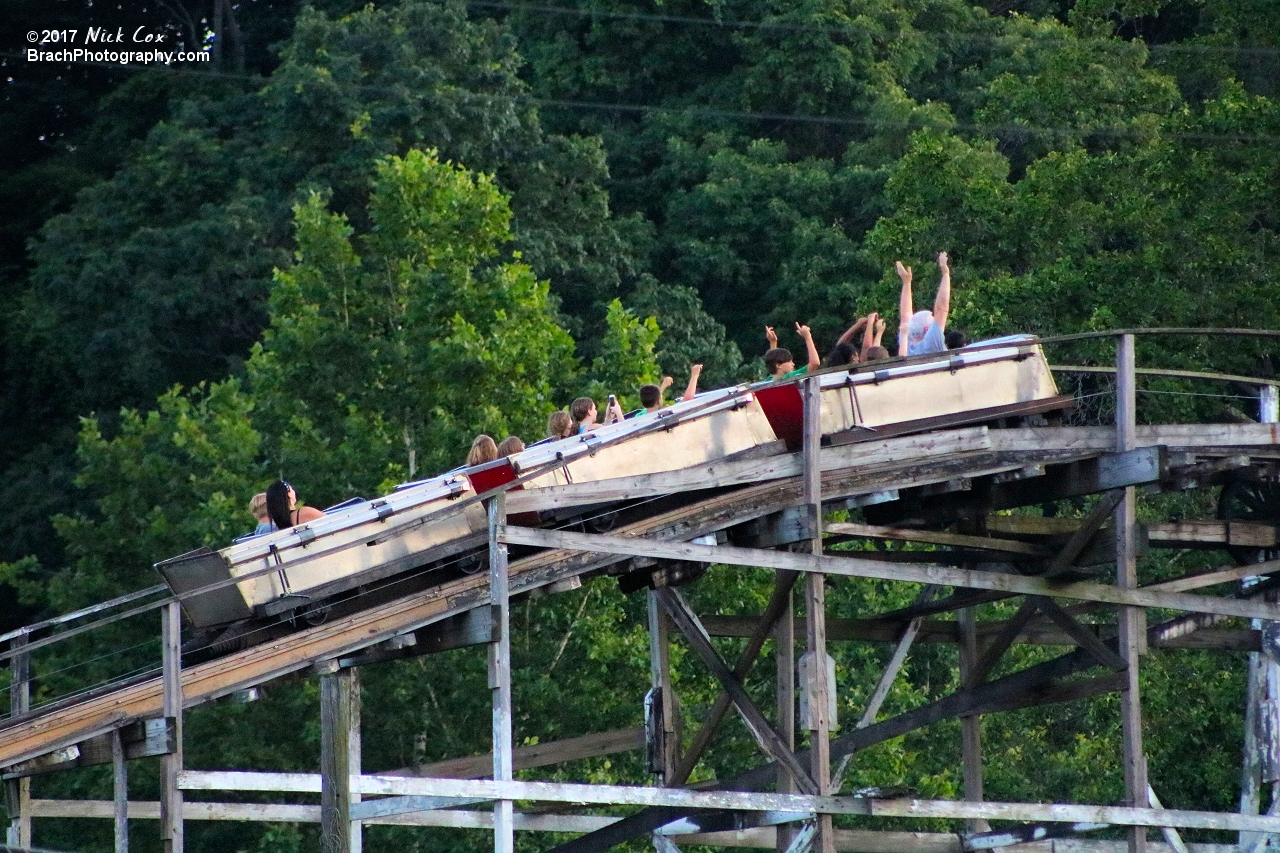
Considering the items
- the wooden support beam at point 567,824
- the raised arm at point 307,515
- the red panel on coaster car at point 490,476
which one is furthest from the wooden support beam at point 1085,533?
Result: the raised arm at point 307,515

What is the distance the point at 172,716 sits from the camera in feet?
44.7

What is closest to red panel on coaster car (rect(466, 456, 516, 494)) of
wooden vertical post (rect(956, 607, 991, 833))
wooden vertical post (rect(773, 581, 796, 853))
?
wooden vertical post (rect(773, 581, 796, 853))

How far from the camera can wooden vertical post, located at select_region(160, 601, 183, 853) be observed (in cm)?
1357

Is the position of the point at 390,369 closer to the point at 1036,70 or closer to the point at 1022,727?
the point at 1022,727

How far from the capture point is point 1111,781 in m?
25.2

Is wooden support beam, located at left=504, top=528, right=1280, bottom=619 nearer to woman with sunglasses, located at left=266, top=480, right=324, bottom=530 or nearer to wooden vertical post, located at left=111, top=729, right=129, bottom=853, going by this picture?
woman with sunglasses, located at left=266, top=480, right=324, bottom=530

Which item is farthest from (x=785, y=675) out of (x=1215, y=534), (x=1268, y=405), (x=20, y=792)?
(x=20, y=792)

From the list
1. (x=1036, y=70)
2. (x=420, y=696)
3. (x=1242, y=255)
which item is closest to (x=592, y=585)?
(x=420, y=696)

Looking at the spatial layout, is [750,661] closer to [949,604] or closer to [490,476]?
[949,604]

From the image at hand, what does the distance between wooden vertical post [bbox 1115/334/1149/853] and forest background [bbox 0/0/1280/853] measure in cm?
798

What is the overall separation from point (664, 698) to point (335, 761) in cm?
456

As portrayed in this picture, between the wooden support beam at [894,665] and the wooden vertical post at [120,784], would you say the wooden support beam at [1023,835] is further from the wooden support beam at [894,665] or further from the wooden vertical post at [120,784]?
the wooden vertical post at [120,784]

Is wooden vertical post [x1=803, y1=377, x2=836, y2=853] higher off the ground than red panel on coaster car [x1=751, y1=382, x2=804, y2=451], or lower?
lower

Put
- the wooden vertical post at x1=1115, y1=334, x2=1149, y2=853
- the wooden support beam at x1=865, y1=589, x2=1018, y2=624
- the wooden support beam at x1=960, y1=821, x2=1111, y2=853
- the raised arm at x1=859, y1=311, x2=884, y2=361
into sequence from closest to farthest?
the wooden vertical post at x1=1115, y1=334, x2=1149, y2=853 < the wooden support beam at x1=960, y1=821, x2=1111, y2=853 < the raised arm at x1=859, y1=311, x2=884, y2=361 < the wooden support beam at x1=865, y1=589, x2=1018, y2=624
